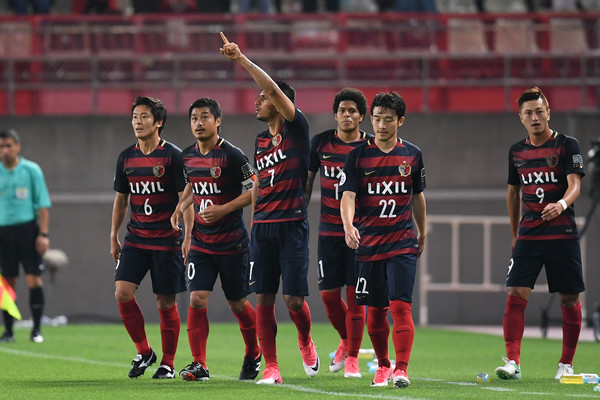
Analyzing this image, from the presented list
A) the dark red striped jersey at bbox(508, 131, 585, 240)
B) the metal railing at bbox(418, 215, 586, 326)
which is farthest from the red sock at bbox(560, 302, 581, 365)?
the metal railing at bbox(418, 215, 586, 326)

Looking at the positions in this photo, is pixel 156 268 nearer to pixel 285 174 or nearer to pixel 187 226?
pixel 187 226

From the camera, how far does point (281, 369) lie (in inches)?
375

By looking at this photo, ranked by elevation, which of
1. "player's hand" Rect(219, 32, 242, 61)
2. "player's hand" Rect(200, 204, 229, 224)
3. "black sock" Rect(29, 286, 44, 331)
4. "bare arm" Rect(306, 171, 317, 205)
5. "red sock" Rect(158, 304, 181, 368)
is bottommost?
"black sock" Rect(29, 286, 44, 331)

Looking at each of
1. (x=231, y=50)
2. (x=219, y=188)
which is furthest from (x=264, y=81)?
(x=219, y=188)

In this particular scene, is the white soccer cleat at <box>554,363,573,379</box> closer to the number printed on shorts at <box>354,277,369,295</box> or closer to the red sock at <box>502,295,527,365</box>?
the red sock at <box>502,295,527,365</box>

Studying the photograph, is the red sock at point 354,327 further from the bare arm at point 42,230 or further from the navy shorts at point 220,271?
the bare arm at point 42,230

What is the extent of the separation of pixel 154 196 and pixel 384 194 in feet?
5.87

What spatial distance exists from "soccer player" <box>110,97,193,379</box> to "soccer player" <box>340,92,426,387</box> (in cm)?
136

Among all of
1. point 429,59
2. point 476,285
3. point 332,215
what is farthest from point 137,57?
point 332,215

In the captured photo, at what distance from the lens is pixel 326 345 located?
1264 centimetres

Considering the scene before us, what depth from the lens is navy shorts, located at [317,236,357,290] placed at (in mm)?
9266

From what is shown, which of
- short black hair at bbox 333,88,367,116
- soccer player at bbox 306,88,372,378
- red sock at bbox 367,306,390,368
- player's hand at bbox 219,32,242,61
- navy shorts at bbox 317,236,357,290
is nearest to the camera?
player's hand at bbox 219,32,242,61

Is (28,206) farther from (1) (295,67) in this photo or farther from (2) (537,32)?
(2) (537,32)

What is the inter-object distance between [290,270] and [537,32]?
1040 centimetres
